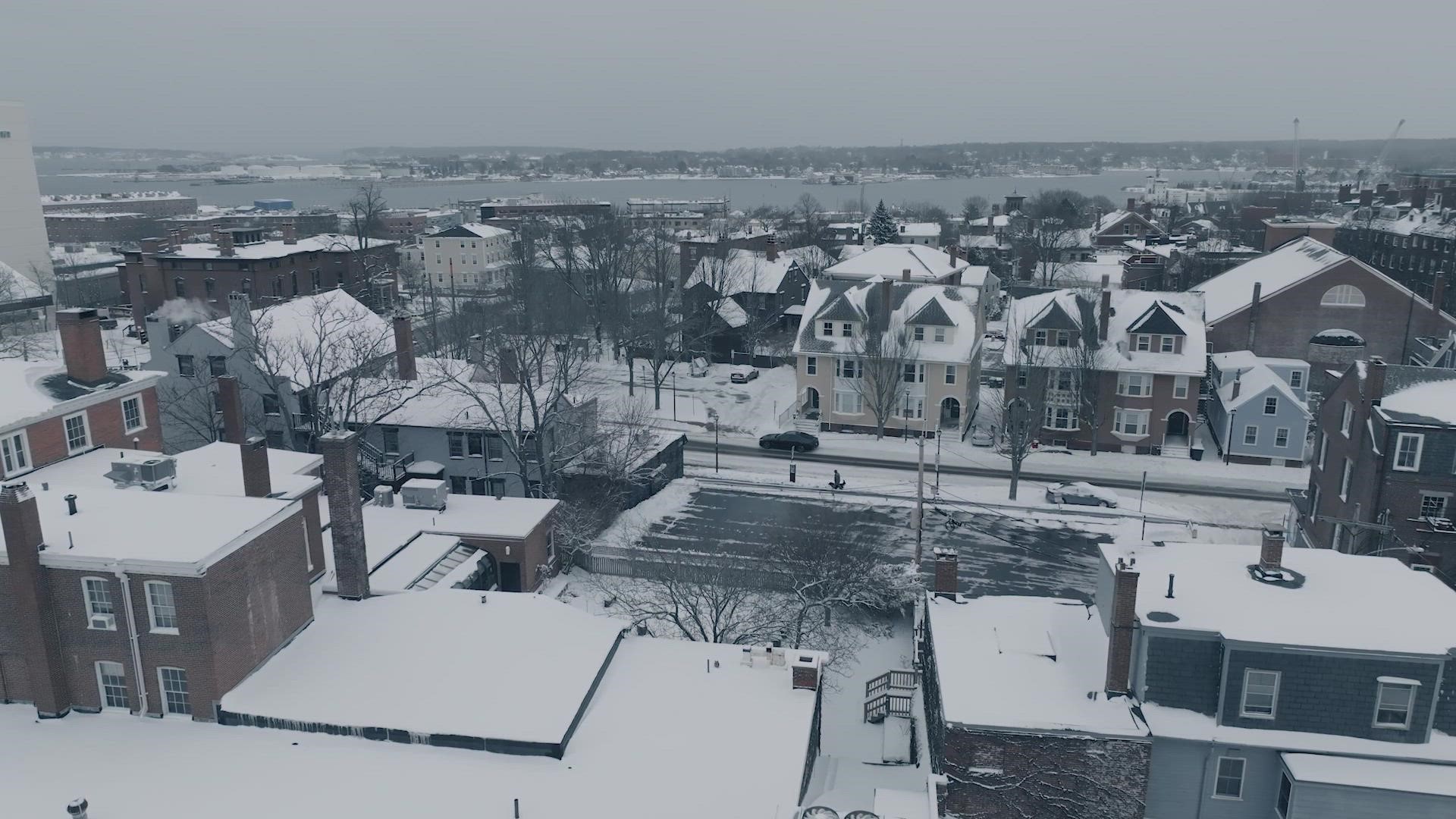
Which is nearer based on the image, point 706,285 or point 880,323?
point 880,323

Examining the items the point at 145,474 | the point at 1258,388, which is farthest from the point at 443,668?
the point at 1258,388

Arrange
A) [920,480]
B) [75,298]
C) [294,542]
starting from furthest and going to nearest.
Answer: [75,298] < [920,480] < [294,542]

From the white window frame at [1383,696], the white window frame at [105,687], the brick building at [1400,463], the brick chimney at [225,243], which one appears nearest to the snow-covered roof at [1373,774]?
the white window frame at [1383,696]

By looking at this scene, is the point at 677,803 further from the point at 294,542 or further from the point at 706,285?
the point at 706,285

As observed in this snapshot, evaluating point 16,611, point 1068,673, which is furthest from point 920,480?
point 16,611

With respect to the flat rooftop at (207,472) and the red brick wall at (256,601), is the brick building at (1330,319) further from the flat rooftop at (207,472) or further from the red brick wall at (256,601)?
the red brick wall at (256,601)

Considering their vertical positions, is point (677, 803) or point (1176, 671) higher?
point (1176, 671)
